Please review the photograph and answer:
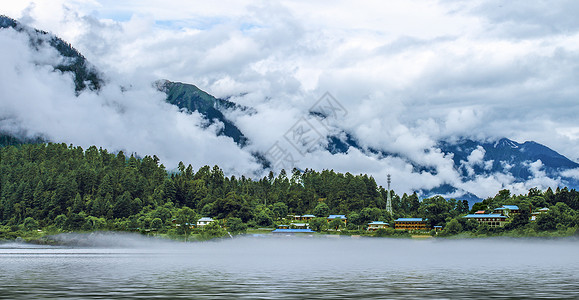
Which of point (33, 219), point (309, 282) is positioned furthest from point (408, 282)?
point (33, 219)

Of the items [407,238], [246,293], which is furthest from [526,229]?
[246,293]

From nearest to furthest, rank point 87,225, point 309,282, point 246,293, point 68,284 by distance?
point 246,293
point 68,284
point 309,282
point 87,225

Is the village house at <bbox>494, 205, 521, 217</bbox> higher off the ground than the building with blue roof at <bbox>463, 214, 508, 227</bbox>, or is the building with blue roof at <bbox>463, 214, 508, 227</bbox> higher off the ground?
the village house at <bbox>494, 205, 521, 217</bbox>

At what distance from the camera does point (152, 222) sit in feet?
604

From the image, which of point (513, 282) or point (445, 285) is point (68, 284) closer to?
point (445, 285)

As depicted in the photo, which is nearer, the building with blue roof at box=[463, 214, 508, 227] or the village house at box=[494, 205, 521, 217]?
the building with blue roof at box=[463, 214, 508, 227]

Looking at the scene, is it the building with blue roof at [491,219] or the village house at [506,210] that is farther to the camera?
the village house at [506,210]

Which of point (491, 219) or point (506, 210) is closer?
point (491, 219)

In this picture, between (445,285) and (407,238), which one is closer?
(445,285)

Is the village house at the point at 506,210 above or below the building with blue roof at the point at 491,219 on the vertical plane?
above

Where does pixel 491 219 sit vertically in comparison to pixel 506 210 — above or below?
below

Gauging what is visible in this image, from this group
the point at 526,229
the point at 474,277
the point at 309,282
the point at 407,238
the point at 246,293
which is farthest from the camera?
the point at 407,238

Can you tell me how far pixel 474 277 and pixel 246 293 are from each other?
2821cm

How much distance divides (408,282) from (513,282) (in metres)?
9.86
